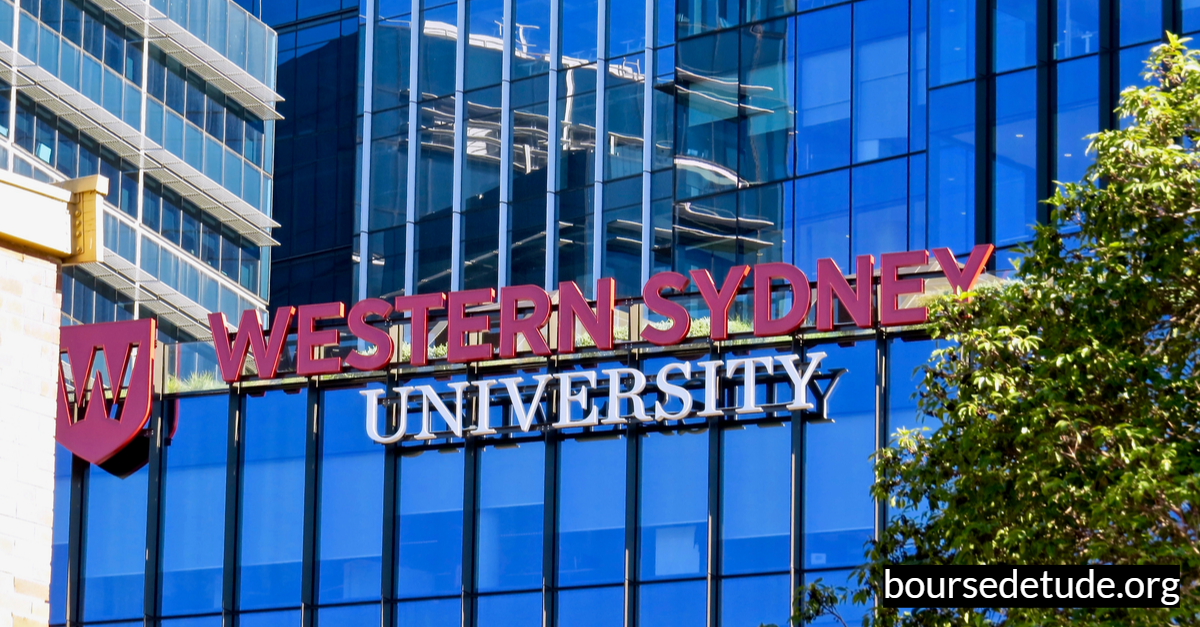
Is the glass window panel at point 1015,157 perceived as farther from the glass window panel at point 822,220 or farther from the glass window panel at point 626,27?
the glass window panel at point 626,27

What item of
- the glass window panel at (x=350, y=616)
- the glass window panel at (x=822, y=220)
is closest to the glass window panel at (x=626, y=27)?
the glass window panel at (x=822, y=220)

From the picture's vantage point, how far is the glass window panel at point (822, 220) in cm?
5794

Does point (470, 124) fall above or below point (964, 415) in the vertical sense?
above

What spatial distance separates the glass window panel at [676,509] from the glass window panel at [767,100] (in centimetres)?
1715

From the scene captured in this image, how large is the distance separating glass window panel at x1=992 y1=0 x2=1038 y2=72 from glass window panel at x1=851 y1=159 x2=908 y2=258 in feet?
22.0

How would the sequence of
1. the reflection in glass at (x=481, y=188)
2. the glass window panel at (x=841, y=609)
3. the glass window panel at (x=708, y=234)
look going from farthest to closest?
the reflection in glass at (x=481, y=188), the glass window panel at (x=708, y=234), the glass window panel at (x=841, y=609)

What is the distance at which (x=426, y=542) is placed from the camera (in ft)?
149

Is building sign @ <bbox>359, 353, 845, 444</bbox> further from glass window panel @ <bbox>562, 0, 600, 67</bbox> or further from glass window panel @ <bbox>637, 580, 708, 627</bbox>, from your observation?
glass window panel @ <bbox>562, 0, 600, 67</bbox>

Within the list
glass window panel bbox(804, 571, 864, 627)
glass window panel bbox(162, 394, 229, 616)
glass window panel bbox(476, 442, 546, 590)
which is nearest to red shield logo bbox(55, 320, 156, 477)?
glass window panel bbox(162, 394, 229, 616)

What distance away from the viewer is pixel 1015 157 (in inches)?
1980

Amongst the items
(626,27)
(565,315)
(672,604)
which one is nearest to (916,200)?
(626,27)

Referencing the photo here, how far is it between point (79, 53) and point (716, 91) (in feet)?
58.8

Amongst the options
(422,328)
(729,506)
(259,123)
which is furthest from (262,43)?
(729,506)

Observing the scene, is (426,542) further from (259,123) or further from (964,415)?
(259,123)
